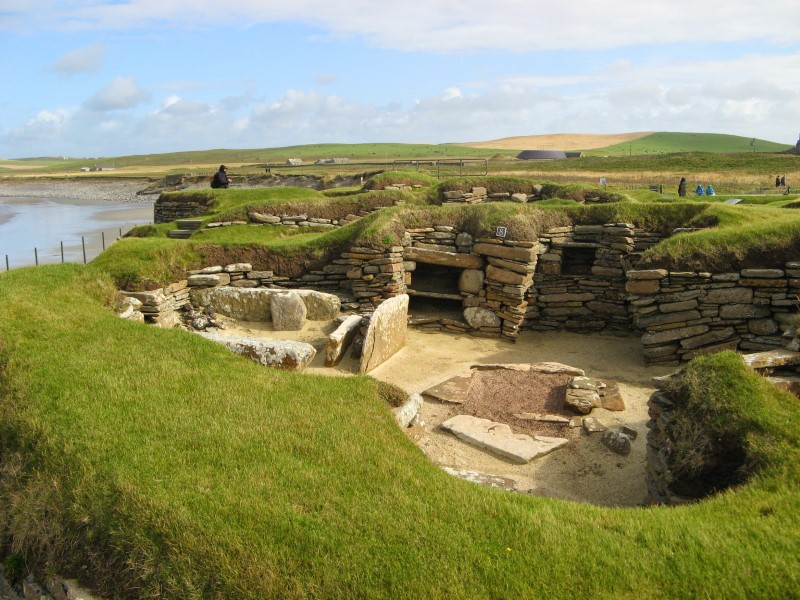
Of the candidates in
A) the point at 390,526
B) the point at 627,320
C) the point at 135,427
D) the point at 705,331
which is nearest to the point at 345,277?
the point at 627,320

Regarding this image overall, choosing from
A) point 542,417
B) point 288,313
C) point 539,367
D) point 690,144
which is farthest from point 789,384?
point 690,144

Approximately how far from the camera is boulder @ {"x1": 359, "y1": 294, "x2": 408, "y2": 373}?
11266 millimetres

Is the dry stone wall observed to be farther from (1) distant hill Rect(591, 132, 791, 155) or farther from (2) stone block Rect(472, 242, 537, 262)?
(1) distant hill Rect(591, 132, 791, 155)

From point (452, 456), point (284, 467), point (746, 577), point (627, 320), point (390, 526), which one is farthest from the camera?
point (627, 320)

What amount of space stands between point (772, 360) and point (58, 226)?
41.6 meters

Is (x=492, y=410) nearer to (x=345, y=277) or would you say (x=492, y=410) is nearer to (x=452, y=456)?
(x=452, y=456)

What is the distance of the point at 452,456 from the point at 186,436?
3.62 m

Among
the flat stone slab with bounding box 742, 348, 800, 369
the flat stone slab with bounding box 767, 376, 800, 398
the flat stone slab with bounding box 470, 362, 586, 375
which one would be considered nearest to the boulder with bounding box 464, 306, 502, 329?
the flat stone slab with bounding box 470, 362, 586, 375

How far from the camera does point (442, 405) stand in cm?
1005

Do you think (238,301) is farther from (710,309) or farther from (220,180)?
(220,180)

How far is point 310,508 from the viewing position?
16.7 feet

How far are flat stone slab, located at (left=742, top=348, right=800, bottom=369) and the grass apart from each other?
1852 millimetres

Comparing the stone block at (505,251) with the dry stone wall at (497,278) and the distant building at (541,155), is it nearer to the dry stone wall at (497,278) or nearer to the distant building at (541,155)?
the dry stone wall at (497,278)

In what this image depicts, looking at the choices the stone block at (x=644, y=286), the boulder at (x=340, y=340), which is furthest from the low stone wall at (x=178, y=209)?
the stone block at (x=644, y=286)
